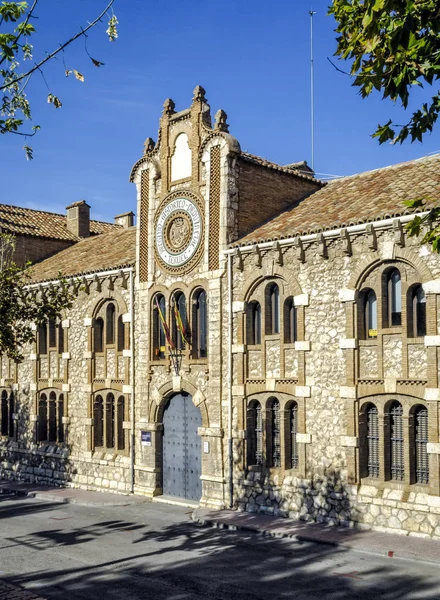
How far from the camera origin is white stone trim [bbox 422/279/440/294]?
1859 cm

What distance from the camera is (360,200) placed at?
2216cm

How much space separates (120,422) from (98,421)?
1.42 metres

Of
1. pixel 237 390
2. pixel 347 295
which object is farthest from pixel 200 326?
pixel 347 295

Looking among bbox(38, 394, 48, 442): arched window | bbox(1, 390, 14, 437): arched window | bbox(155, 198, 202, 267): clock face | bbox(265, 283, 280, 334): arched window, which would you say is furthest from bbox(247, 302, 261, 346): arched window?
bbox(1, 390, 14, 437): arched window

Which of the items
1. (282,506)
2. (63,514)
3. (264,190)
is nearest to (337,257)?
(264,190)

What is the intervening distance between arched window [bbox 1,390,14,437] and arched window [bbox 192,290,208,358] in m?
11.9

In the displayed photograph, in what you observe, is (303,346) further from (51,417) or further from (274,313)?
(51,417)

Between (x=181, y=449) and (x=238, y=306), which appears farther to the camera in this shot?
(x=181, y=449)

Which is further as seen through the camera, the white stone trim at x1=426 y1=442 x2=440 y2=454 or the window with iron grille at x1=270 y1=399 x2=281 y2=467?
the window with iron grille at x1=270 y1=399 x2=281 y2=467

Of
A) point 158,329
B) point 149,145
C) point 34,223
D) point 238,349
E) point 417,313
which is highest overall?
point 149,145

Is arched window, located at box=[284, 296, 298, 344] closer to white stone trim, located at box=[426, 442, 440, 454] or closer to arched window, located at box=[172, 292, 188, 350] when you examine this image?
arched window, located at box=[172, 292, 188, 350]

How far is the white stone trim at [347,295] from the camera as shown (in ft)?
66.6

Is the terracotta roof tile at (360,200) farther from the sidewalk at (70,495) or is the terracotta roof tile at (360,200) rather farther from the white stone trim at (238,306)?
the sidewalk at (70,495)

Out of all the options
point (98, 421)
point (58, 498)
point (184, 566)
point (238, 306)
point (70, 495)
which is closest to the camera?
point (184, 566)
